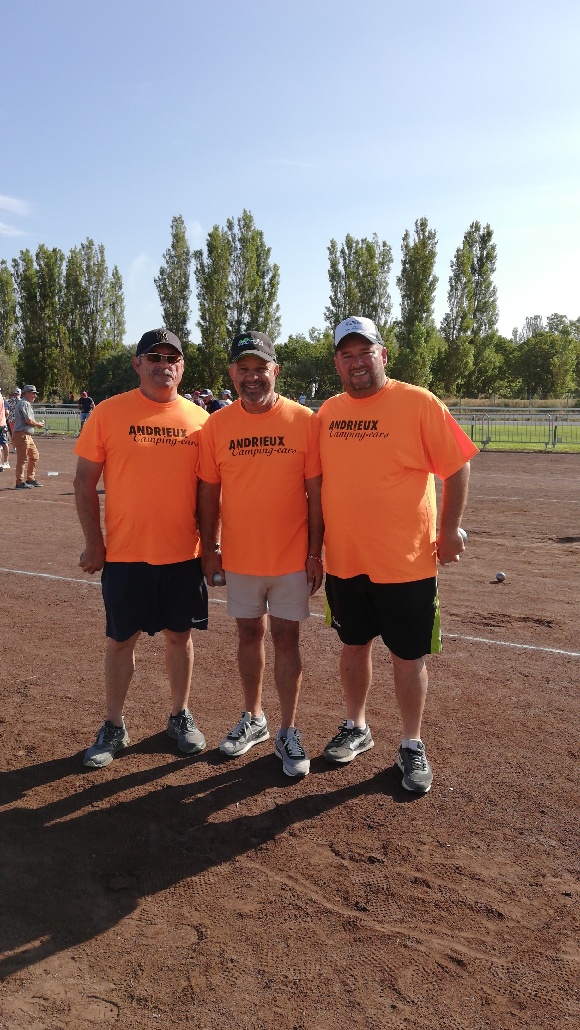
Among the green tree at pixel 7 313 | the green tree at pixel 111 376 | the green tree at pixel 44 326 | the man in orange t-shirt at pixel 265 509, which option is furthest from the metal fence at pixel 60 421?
the man in orange t-shirt at pixel 265 509

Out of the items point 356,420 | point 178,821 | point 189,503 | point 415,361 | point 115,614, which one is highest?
point 415,361

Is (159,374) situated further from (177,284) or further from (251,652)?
(177,284)

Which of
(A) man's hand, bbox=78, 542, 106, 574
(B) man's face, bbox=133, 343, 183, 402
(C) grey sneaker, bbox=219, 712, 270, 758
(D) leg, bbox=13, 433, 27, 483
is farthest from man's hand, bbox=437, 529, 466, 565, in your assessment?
(D) leg, bbox=13, 433, 27, 483

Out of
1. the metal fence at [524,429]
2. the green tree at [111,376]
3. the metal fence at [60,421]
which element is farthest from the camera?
the green tree at [111,376]

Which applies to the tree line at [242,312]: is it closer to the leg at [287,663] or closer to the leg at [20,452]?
the leg at [20,452]

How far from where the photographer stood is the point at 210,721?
4.73 meters

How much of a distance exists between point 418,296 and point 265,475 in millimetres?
50092

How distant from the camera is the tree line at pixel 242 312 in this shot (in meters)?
51.2

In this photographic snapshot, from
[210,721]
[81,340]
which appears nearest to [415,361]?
[81,340]

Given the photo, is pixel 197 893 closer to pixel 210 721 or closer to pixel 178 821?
Result: pixel 178 821

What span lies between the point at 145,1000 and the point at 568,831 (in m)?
2.05

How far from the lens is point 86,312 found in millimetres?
56062

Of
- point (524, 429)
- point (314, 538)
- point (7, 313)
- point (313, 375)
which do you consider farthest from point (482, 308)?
point (314, 538)

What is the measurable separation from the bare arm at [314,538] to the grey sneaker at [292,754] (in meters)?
0.81
